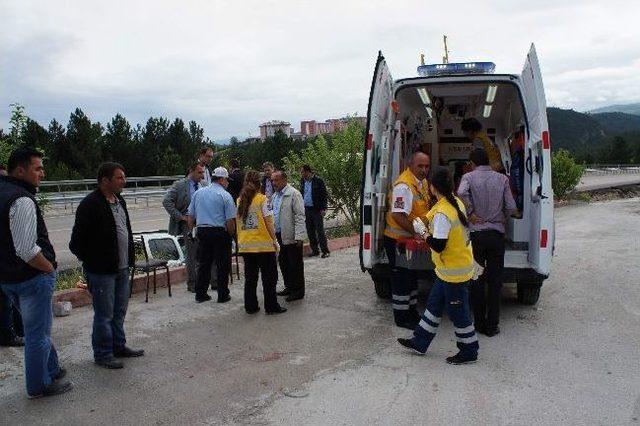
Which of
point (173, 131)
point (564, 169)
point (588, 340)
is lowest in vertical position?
point (588, 340)

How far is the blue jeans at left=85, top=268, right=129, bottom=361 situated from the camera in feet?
15.4

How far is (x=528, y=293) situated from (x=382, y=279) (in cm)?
163

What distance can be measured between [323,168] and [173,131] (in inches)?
1202

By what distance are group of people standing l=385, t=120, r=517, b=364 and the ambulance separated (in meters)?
0.32

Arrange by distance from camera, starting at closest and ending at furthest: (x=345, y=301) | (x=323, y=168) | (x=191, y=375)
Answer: (x=191, y=375), (x=345, y=301), (x=323, y=168)

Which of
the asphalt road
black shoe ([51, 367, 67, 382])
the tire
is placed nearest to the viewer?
the asphalt road

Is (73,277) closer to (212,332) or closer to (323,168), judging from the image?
(212,332)

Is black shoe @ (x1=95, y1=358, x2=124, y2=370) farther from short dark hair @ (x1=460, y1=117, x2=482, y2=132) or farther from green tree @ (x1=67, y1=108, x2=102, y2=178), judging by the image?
green tree @ (x1=67, y1=108, x2=102, y2=178)

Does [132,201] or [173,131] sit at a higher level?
[173,131]

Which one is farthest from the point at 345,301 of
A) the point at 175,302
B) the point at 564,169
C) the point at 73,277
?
the point at 564,169

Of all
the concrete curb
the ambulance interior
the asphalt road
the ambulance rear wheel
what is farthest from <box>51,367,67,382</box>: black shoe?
the ambulance rear wheel

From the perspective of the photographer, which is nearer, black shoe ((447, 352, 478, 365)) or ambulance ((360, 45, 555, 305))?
black shoe ((447, 352, 478, 365))

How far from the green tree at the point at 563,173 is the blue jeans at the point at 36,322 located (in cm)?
1874

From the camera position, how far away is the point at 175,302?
6.92 m
